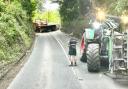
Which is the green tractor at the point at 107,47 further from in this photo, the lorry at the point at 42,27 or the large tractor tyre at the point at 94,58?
the lorry at the point at 42,27

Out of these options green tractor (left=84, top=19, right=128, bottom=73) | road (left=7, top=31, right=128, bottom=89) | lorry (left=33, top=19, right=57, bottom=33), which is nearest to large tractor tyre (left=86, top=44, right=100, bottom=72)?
green tractor (left=84, top=19, right=128, bottom=73)

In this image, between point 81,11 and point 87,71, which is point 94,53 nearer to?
point 87,71

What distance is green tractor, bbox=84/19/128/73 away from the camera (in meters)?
19.6

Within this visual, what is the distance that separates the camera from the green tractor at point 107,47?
19594 mm

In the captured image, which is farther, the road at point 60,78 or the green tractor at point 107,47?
the green tractor at point 107,47

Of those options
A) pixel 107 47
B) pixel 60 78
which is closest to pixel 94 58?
pixel 107 47

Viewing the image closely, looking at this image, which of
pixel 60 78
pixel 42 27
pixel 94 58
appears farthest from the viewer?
pixel 42 27

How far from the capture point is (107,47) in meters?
22.6

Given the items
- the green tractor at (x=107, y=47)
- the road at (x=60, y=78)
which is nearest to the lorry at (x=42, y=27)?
the road at (x=60, y=78)

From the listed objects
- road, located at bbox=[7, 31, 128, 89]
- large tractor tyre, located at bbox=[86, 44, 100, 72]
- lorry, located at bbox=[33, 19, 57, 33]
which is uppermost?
large tractor tyre, located at bbox=[86, 44, 100, 72]

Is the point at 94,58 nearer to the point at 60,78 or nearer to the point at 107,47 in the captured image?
the point at 107,47

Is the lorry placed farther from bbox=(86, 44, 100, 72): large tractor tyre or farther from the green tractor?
bbox=(86, 44, 100, 72): large tractor tyre

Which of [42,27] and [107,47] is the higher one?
[107,47]

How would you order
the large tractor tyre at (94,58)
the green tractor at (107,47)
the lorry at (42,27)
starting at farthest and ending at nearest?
the lorry at (42,27) < the large tractor tyre at (94,58) < the green tractor at (107,47)
